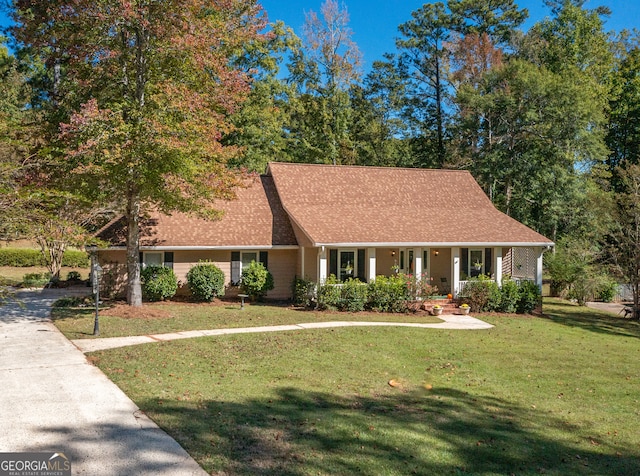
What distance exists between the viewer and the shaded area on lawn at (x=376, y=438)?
6.33m

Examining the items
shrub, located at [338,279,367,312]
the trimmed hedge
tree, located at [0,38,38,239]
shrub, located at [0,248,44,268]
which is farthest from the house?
shrub, located at [0,248,44,268]

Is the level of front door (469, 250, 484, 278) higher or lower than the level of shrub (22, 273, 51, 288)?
higher

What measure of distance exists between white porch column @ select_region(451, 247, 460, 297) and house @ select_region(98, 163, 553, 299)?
0.04 meters

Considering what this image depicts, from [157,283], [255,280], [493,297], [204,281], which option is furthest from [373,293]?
[157,283]

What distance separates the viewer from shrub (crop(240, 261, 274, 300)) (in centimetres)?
2023

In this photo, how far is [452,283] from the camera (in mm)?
21172

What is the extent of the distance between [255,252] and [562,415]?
1438 cm

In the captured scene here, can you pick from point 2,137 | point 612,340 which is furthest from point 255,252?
point 2,137

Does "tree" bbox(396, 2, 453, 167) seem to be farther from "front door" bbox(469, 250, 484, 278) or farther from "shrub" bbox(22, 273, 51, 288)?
"shrub" bbox(22, 273, 51, 288)

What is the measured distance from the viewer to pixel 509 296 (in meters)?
20.6

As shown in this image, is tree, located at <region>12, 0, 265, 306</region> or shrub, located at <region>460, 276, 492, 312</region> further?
shrub, located at <region>460, 276, 492, 312</region>

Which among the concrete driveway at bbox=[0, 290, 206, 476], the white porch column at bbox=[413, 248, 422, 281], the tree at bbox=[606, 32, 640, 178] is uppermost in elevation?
the tree at bbox=[606, 32, 640, 178]

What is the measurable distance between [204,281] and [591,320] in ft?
51.3

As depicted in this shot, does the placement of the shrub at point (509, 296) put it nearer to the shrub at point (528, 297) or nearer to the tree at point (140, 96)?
the shrub at point (528, 297)
